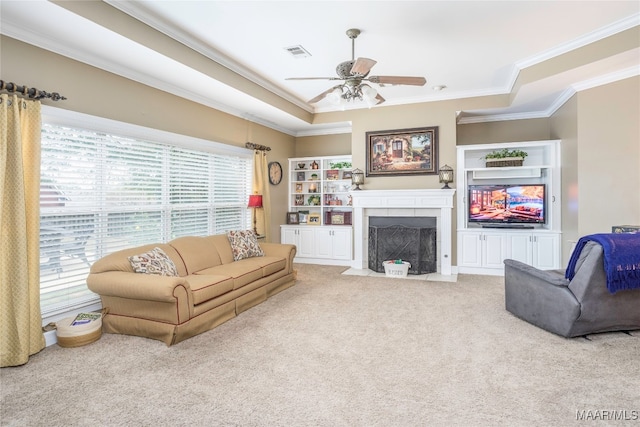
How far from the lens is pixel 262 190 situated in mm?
6230

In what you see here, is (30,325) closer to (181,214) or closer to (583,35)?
(181,214)

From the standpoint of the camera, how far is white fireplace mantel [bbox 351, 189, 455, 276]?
5812 millimetres

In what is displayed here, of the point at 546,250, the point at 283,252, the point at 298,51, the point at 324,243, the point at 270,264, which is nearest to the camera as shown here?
the point at 298,51

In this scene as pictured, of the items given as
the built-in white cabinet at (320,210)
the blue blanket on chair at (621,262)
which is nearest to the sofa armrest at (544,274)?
the blue blanket on chair at (621,262)

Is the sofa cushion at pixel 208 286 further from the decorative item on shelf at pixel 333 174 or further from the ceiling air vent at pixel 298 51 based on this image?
the decorative item on shelf at pixel 333 174

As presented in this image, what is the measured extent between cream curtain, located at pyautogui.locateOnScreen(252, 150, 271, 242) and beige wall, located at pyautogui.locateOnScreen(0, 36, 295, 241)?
43 cm

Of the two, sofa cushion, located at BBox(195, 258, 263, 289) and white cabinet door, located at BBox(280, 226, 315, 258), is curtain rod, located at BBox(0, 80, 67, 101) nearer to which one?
sofa cushion, located at BBox(195, 258, 263, 289)

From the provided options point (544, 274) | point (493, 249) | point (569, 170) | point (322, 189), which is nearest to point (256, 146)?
point (322, 189)

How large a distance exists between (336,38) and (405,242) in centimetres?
347

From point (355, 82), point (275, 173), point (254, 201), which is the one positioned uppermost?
point (355, 82)

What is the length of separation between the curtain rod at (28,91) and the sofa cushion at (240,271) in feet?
7.18

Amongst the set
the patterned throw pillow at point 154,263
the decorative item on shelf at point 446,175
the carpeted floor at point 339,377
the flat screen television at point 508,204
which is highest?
the decorative item on shelf at point 446,175

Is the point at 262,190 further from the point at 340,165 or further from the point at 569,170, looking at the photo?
the point at 569,170

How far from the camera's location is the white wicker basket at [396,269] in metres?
5.66
